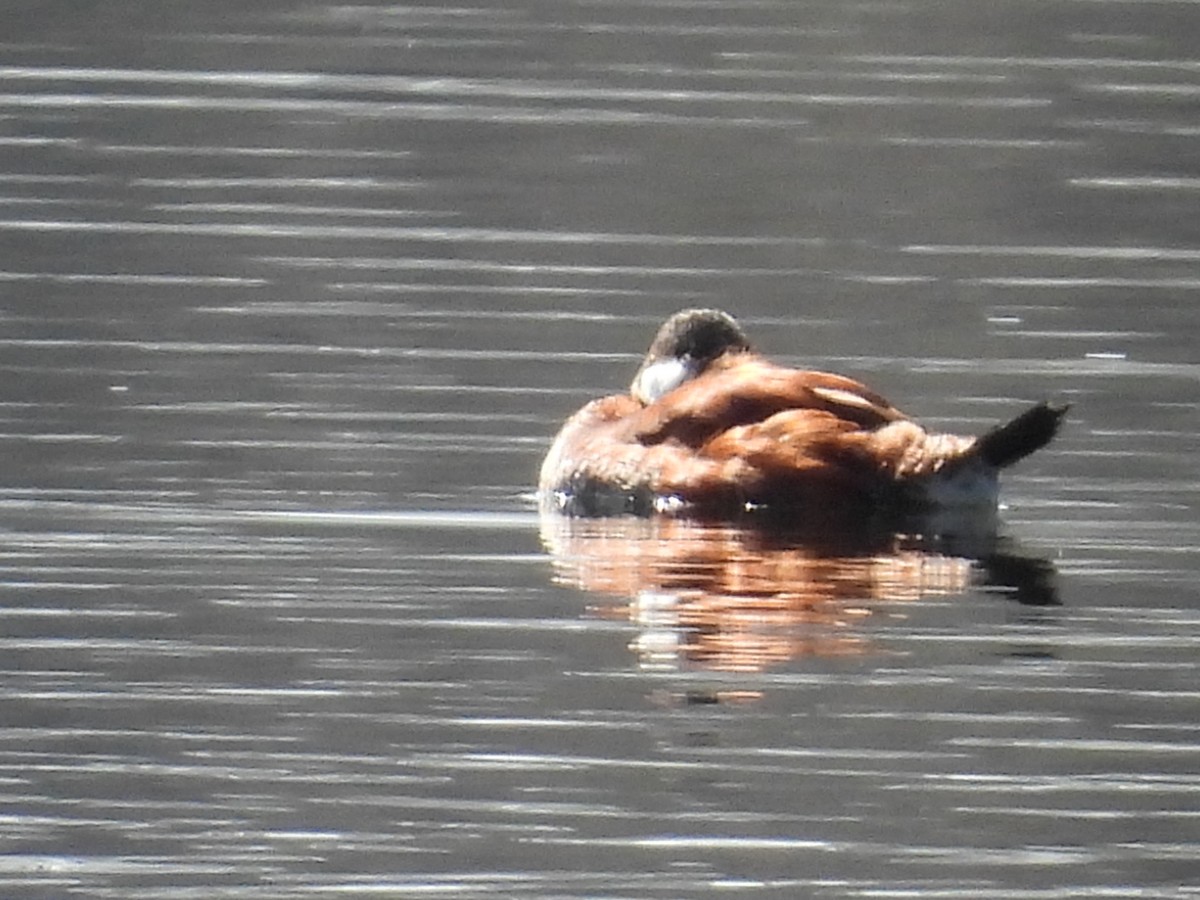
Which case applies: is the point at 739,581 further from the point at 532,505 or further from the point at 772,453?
the point at 532,505

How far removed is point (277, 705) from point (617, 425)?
3.70 meters

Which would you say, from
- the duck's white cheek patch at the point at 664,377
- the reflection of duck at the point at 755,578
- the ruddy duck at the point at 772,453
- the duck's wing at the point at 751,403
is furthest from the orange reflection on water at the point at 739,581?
the duck's white cheek patch at the point at 664,377

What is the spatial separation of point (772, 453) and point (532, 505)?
0.86m

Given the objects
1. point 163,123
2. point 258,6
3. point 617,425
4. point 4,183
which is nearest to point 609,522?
point 617,425

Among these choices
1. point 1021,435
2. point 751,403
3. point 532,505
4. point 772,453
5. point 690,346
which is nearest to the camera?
point 1021,435

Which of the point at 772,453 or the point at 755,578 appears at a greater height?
the point at 772,453

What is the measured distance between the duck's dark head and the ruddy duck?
384mm

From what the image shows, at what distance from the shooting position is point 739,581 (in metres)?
11.7

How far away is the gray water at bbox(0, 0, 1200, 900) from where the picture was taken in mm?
9023

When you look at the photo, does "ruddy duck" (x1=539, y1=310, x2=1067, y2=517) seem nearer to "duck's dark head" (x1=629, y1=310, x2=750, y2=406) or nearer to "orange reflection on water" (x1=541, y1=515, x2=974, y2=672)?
"orange reflection on water" (x1=541, y1=515, x2=974, y2=672)

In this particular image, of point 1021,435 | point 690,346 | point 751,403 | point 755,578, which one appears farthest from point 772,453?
point 690,346

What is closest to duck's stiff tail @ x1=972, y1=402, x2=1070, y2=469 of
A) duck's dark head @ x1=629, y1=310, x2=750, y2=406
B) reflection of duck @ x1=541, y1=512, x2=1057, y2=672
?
reflection of duck @ x1=541, y1=512, x2=1057, y2=672

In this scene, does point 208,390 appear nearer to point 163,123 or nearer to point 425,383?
point 425,383

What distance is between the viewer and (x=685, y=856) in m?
8.73
